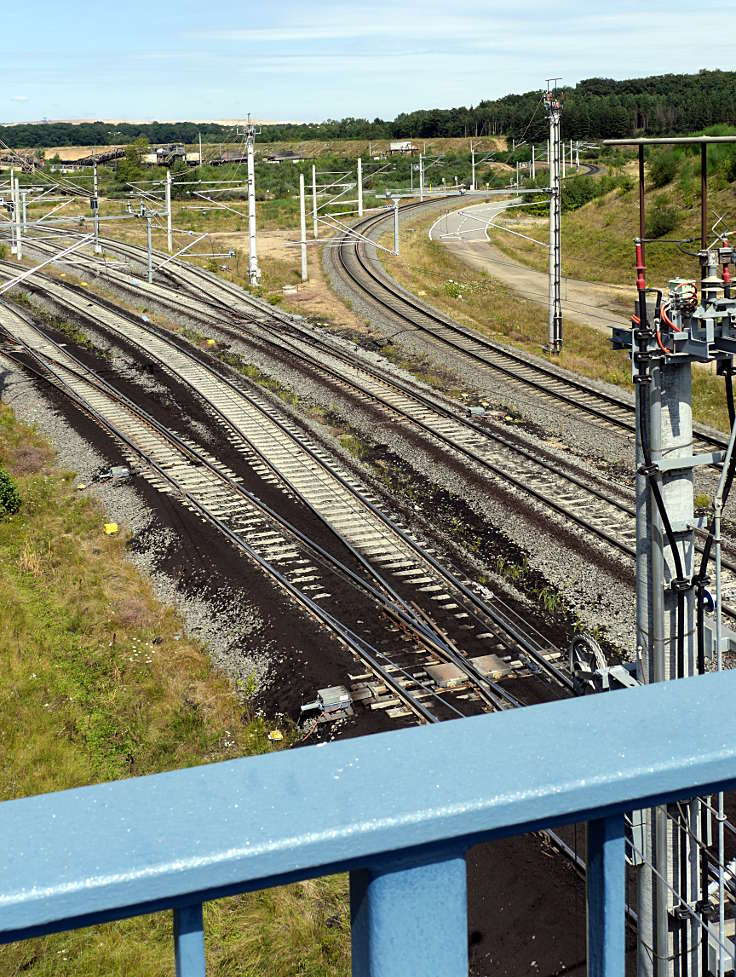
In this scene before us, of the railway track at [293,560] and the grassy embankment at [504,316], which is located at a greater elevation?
the grassy embankment at [504,316]

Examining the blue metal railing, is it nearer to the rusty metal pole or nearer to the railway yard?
the rusty metal pole

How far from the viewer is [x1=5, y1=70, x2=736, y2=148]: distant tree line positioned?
8075 cm

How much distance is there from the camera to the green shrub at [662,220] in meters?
48.8

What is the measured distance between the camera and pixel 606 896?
1516 millimetres

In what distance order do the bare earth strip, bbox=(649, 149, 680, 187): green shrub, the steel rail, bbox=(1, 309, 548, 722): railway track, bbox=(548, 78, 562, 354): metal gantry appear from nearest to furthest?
bbox=(1, 309, 548, 722): railway track
the steel rail
bbox=(548, 78, 562, 354): metal gantry
the bare earth strip
bbox=(649, 149, 680, 187): green shrub

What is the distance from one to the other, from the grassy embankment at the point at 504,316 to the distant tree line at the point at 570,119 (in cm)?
2449

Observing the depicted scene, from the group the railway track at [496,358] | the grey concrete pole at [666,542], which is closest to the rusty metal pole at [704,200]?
the grey concrete pole at [666,542]

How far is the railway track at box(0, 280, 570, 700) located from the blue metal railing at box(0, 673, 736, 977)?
39.5 feet

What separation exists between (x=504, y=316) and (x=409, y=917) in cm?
3379

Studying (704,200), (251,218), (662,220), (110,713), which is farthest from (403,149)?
(704,200)

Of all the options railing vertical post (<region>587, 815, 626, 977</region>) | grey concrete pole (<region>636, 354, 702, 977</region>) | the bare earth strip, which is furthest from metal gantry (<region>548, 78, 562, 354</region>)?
railing vertical post (<region>587, 815, 626, 977</region>)

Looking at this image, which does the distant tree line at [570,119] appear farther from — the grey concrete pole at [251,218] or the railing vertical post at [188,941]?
the railing vertical post at [188,941]

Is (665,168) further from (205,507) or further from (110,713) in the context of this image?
(110,713)

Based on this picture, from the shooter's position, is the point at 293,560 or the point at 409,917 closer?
the point at 409,917
